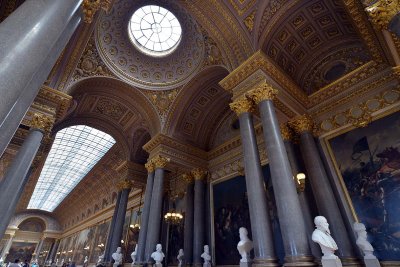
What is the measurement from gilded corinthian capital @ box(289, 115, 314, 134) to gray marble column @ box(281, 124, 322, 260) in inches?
11.2

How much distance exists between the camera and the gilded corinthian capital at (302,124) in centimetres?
861

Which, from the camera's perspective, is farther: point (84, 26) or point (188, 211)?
point (188, 211)

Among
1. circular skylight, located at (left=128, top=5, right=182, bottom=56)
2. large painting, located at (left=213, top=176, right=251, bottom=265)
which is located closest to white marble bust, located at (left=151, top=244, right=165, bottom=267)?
large painting, located at (left=213, top=176, right=251, bottom=265)

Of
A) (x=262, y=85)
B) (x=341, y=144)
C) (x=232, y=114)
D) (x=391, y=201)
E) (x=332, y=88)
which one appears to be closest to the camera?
(x=391, y=201)

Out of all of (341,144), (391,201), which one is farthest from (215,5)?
(391,201)

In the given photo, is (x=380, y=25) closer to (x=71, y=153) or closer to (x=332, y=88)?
(x=332, y=88)

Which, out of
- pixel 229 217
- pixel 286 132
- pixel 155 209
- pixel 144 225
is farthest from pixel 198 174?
pixel 286 132

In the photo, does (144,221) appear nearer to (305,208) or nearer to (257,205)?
(257,205)

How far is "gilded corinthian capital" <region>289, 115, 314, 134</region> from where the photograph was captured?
861 cm

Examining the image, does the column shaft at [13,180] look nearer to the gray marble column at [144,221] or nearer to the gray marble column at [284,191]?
the gray marble column at [144,221]

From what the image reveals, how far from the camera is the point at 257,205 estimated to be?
6141 mm

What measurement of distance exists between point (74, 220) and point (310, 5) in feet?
112

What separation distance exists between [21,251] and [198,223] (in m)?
40.1

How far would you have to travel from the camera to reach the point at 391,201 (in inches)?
252
